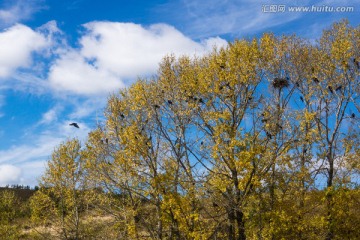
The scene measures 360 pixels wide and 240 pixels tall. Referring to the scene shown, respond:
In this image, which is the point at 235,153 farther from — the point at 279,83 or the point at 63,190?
the point at 63,190

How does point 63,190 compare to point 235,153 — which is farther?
point 63,190

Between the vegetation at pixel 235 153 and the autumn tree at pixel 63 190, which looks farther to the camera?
the autumn tree at pixel 63 190

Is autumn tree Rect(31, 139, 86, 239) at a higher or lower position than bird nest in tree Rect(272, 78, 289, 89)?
lower

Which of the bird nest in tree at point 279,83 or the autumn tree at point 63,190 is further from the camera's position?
the autumn tree at point 63,190

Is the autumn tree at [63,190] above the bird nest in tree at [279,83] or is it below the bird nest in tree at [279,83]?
below

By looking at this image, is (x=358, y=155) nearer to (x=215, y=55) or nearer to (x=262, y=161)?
(x=262, y=161)

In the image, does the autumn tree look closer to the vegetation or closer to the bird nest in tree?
the vegetation

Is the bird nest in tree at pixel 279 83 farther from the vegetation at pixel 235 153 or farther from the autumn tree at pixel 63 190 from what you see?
the autumn tree at pixel 63 190

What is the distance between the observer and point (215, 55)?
22125mm

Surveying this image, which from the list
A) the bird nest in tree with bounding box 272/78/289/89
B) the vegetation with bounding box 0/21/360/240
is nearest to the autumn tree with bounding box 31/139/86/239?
the vegetation with bounding box 0/21/360/240

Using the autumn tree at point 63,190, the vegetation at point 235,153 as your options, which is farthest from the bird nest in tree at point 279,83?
the autumn tree at point 63,190

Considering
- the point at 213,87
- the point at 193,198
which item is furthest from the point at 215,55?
the point at 193,198

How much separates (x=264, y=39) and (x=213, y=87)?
4.36 meters

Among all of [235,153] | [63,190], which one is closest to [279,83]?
[235,153]
